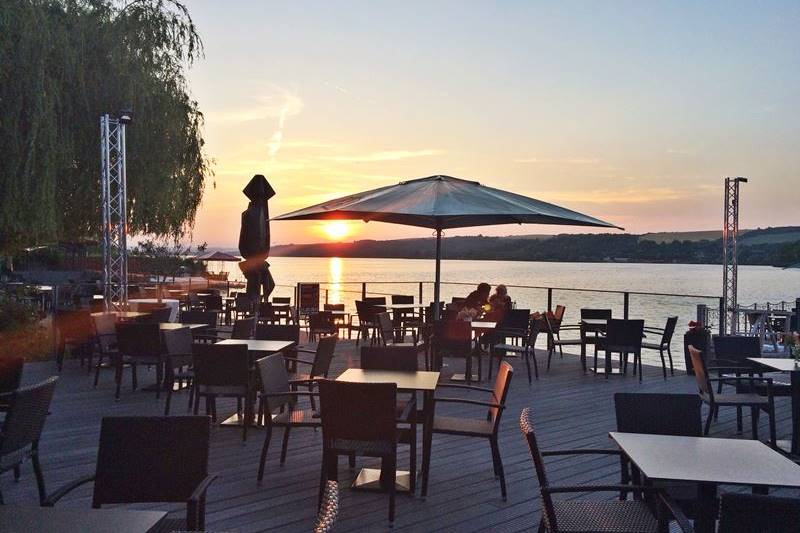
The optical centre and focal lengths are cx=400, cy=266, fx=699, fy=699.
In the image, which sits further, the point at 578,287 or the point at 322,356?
the point at 578,287

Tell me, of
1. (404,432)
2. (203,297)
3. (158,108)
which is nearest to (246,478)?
(404,432)

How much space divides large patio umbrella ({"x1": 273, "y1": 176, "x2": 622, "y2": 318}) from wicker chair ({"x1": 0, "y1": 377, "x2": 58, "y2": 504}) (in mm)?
3275

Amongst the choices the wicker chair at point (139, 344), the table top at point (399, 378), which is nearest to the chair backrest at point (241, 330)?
the wicker chair at point (139, 344)

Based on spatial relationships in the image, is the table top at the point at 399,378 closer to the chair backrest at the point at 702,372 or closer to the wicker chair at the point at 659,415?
the wicker chair at the point at 659,415

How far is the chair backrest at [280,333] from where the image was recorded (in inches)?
274

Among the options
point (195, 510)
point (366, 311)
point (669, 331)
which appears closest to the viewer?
point (195, 510)

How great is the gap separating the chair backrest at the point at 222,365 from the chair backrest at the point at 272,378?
51cm

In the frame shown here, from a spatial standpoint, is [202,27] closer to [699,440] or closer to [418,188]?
[418,188]

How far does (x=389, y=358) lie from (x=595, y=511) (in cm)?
232

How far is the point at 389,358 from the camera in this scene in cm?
516

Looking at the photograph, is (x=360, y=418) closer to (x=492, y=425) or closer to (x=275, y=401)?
(x=492, y=425)

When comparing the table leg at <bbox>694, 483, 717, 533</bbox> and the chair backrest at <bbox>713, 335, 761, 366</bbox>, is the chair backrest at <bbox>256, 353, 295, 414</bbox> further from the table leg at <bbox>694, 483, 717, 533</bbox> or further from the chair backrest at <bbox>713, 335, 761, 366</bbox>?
the chair backrest at <bbox>713, 335, 761, 366</bbox>

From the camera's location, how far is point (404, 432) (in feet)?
15.3

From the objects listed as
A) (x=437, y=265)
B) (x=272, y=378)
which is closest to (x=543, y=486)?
(x=272, y=378)
